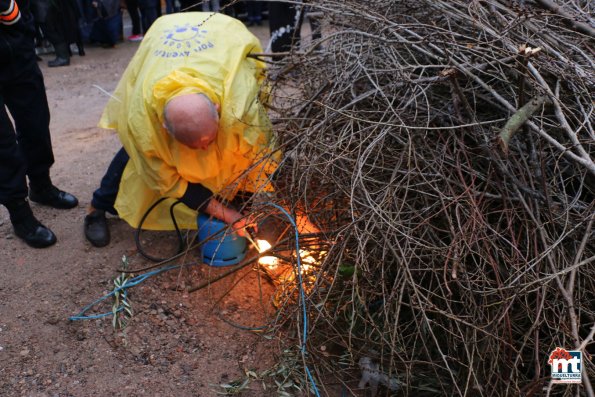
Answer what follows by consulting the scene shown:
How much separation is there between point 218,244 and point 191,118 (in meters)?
0.62

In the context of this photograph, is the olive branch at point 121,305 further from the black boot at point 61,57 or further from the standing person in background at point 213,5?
the black boot at point 61,57

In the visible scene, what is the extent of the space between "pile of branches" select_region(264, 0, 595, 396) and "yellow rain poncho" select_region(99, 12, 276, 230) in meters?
0.26

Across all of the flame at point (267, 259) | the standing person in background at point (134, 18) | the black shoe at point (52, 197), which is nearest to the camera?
the flame at point (267, 259)

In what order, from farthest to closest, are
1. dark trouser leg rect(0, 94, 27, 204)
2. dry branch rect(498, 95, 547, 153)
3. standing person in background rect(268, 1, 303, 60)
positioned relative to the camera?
standing person in background rect(268, 1, 303, 60), dark trouser leg rect(0, 94, 27, 204), dry branch rect(498, 95, 547, 153)

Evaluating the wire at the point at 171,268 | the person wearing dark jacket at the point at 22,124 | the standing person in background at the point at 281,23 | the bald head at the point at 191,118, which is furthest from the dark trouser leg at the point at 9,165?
the standing person in background at the point at 281,23

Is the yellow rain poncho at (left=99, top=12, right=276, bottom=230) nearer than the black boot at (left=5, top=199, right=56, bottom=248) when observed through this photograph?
Yes

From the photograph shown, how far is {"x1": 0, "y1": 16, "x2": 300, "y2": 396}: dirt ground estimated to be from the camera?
2117 mm

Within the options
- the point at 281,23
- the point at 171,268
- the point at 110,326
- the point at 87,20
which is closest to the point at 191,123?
the point at 171,268

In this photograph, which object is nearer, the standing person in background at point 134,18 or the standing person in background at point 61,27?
the standing person in background at point 61,27

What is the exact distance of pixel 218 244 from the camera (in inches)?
101

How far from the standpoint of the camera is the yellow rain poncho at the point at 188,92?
240cm

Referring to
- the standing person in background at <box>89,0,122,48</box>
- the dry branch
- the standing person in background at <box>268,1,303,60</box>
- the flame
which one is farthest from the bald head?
the standing person in background at <box>89,0,122,48</box>

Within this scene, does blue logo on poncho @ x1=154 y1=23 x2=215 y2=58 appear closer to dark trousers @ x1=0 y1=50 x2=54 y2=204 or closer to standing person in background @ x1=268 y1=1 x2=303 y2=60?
dark trousers @ x1=0 y1=50 x2=54 y2=204

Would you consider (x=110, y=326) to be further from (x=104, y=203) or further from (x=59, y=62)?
(x=59, y=62)
